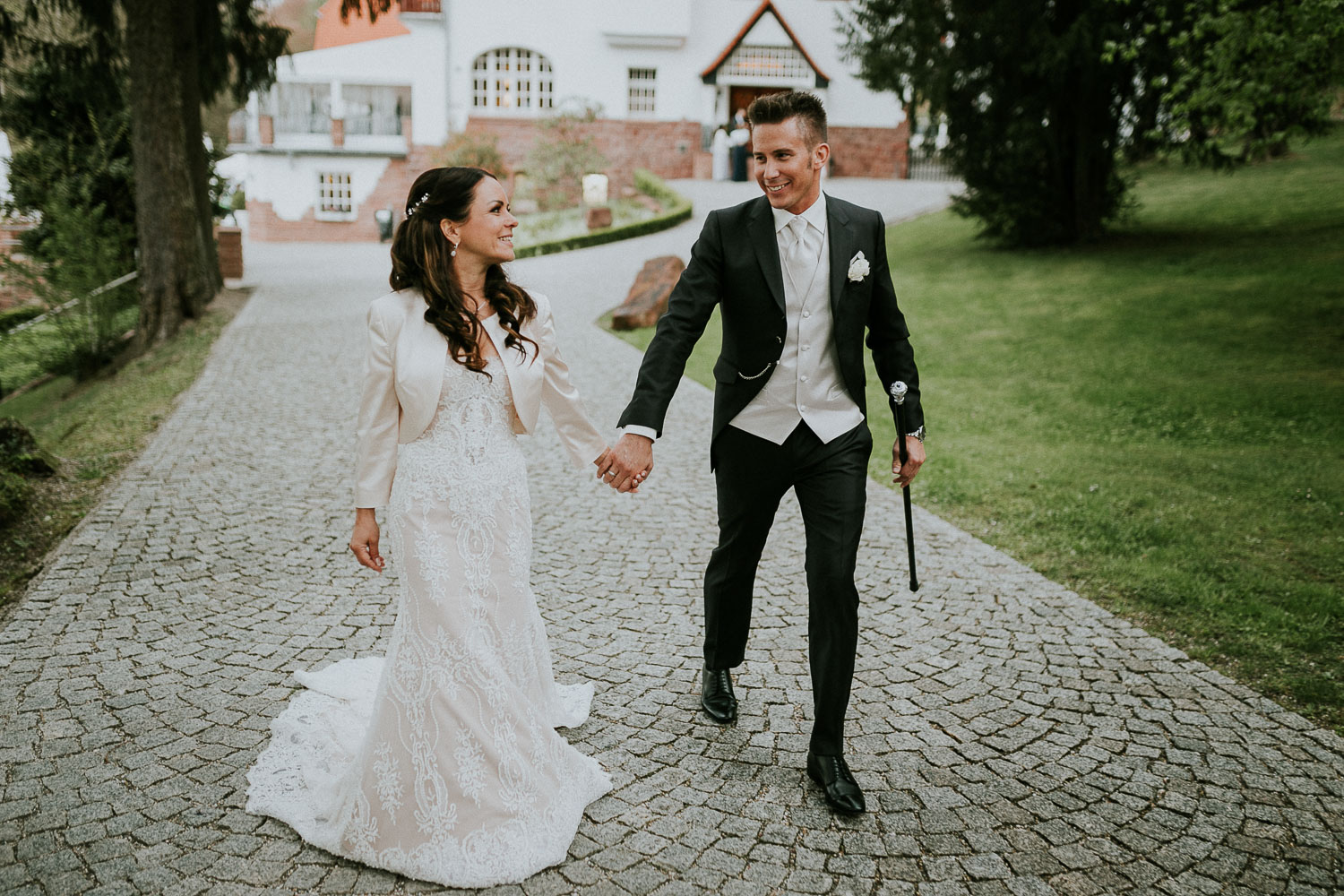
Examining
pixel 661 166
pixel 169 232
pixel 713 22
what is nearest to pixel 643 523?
pixel 169 232

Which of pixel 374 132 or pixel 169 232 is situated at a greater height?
pixel 374 132

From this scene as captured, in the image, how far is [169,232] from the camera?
1340 centimetres

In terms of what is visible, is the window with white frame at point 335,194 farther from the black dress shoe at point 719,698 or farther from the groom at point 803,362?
the groom at point 803,362

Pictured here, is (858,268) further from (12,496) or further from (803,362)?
(12,496)

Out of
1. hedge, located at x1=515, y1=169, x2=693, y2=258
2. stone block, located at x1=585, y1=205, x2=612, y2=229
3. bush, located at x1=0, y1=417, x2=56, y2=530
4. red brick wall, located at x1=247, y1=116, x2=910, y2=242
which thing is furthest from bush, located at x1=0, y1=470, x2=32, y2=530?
red brick wall, located at x1=247, y1=116, x2=910, y2=242

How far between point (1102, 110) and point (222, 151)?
51.3ft

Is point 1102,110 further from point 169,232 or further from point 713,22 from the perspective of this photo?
point 713,22

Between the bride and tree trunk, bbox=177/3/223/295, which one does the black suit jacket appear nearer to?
the bride

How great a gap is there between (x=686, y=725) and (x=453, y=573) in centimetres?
139

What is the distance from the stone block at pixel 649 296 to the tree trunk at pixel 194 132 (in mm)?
6465

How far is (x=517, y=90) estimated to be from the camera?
35.9 metres

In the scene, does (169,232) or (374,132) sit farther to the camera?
(374,132)

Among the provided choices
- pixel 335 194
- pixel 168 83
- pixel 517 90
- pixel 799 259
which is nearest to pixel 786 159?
pixel 799 259

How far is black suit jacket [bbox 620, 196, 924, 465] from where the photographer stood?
343 centimetres
